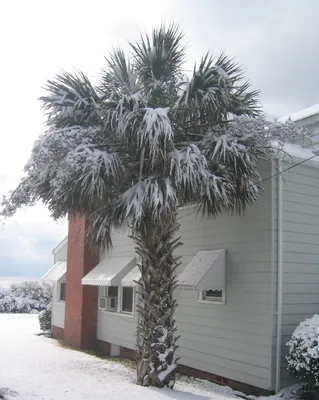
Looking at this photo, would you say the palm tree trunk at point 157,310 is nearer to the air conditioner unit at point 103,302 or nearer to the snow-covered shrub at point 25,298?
the air conditioner unit at point 103,302

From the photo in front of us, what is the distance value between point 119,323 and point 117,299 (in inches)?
33.6

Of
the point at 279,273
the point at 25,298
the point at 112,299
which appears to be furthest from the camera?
the point at 25,298

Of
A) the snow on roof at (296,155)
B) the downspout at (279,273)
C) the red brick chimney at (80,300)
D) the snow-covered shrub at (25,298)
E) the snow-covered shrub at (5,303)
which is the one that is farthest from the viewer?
the snow-covered shrub at (25,298)

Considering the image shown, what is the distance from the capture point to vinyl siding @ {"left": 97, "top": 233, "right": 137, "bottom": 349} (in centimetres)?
1453

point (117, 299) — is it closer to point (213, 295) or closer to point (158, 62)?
point (213, 295)

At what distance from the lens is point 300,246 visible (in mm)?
10297

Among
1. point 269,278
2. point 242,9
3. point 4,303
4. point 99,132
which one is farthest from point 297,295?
point 4,303

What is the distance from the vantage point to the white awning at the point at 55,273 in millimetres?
19258

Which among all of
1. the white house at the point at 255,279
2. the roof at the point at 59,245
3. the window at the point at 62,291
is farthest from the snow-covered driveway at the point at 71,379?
the roof at the point at 59,245

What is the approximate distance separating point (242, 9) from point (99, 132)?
3.72 m

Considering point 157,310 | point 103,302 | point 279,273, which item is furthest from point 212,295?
point 103,302

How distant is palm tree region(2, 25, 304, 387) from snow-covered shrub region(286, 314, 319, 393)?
227cm

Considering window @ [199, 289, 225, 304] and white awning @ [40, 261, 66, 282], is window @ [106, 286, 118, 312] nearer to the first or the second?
white awning @ [40, 261, 66, 282]

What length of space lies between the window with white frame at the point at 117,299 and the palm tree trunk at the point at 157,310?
546cm
